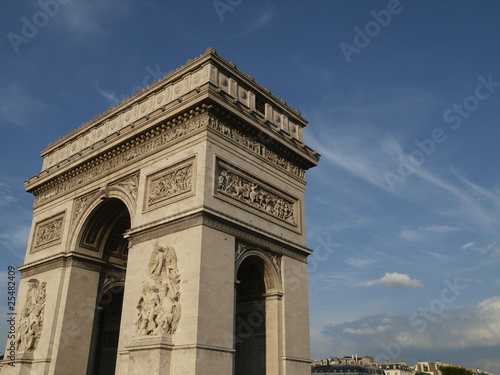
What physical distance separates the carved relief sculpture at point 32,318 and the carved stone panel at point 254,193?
34.0 feet

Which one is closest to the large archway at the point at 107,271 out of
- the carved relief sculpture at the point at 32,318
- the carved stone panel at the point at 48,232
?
the carved stone panel at the point at 48,232

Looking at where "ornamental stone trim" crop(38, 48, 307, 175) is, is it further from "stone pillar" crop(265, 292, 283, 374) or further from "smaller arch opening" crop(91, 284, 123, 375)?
"smaller arch opening" crop(91, 284, 123, 375)

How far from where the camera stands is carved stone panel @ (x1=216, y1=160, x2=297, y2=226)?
17438 mm

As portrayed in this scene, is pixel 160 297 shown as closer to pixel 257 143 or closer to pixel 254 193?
pixel 254 193

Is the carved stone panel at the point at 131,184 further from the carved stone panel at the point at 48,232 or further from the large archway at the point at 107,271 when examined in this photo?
the carved stone panel at the point at 48,232

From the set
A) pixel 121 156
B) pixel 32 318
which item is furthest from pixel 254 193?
pixel 32 318

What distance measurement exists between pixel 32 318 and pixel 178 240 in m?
9.30

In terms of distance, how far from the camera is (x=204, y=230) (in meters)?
16.0

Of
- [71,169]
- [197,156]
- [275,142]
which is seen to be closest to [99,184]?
[71,169]

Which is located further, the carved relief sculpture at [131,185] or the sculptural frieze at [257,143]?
the carved relief sculpture at [131,185]

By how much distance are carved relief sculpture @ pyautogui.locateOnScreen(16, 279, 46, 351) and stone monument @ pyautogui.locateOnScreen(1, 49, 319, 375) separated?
0.06 metres

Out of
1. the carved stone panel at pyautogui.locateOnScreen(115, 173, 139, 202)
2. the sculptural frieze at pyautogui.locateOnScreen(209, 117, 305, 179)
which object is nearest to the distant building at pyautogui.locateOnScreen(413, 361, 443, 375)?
the sculptural frieze at pyautogui.locateOnScreen(209, 117, 305, 179)

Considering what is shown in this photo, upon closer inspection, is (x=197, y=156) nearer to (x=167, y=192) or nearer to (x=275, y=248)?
(x=167, y=192)

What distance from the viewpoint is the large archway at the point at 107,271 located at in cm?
2177
